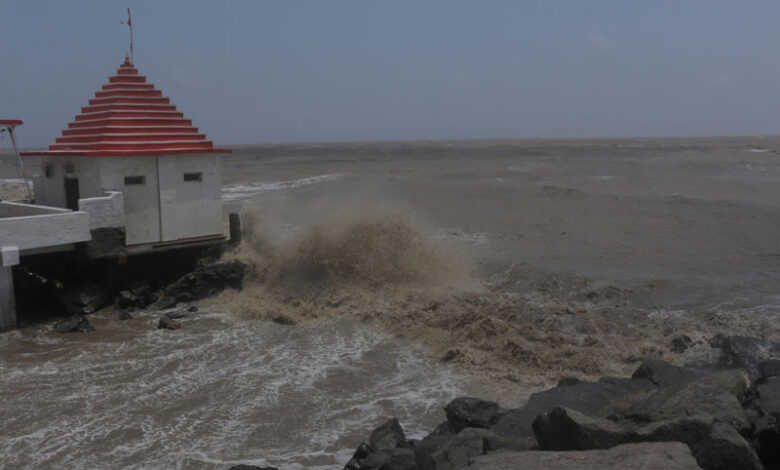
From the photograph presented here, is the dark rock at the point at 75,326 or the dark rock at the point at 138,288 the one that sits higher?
the dark rock at the point at 138,288

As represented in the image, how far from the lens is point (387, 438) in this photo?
6656 millimetres

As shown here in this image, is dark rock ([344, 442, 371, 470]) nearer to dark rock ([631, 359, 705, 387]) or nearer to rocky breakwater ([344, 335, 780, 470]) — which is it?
rocky breakwater ([344, 335, 780, 470])

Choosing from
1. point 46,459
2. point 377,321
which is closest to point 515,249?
point 377,321

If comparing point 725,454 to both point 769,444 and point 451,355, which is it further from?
point 451,355

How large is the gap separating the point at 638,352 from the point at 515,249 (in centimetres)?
785

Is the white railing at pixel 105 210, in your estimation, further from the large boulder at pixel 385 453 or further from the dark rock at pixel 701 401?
the dark rock at pixel 701 401

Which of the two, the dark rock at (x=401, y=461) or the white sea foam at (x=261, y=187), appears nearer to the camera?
the dark rock at (x=401, y=461)

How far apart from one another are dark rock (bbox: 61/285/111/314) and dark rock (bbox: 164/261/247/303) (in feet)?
4.03

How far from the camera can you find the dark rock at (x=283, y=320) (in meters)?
12.4

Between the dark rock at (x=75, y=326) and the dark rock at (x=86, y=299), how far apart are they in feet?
1.74

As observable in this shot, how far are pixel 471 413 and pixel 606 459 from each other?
8.29 feet

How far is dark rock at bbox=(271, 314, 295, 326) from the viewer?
1241 centimetres

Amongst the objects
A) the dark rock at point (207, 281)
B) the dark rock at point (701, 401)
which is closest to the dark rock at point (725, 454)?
the dark rock at point (701, 401)

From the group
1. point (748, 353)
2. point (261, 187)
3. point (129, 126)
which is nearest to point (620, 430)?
point (748, 353)
